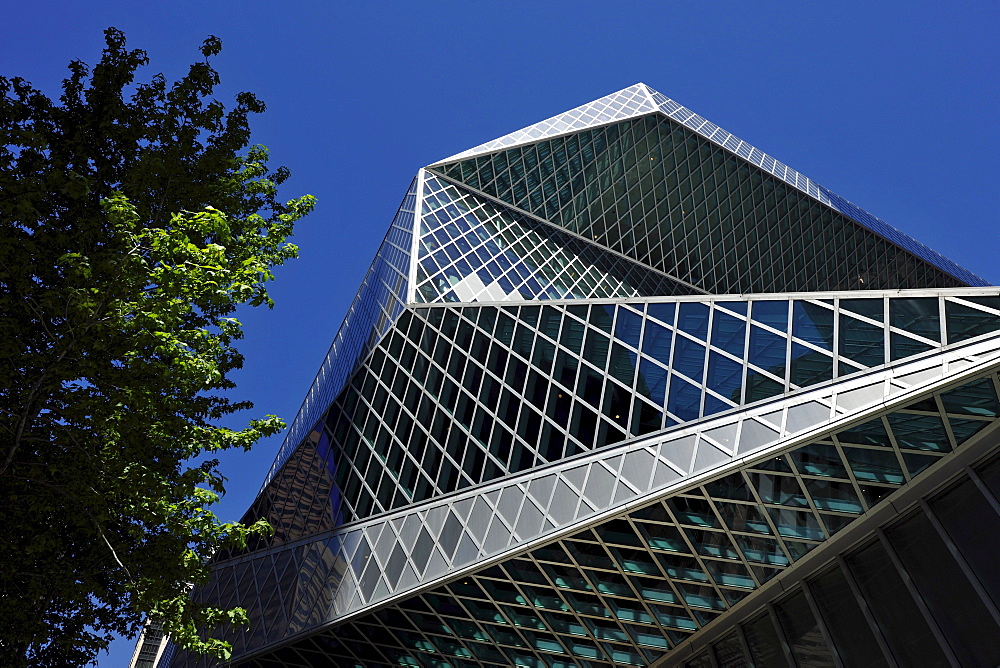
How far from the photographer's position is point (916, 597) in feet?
46.3

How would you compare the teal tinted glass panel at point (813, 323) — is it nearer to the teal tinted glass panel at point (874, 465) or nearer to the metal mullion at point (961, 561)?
the teal tinted glass panel at point (874, 465)

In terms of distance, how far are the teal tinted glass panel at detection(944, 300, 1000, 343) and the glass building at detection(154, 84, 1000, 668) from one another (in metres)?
0.04

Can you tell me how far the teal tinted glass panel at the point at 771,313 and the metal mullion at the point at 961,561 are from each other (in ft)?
15.6

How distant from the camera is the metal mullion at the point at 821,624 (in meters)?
15.2

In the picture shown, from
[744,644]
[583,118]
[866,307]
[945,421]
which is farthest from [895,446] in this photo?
[583,118]

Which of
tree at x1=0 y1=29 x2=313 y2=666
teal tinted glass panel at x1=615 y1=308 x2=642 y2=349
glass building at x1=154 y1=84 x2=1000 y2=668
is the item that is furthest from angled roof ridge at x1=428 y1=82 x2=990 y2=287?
tree at x1=0 y1=29 x2=313 y2=666

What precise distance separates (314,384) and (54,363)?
3180 centimetres

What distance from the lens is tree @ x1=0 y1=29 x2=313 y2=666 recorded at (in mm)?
10812

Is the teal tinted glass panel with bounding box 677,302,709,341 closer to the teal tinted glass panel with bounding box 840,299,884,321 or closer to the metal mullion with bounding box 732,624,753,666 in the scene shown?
the teal tinted glass panel with bounding box 840,299,884,321

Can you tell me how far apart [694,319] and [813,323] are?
3.19 meters

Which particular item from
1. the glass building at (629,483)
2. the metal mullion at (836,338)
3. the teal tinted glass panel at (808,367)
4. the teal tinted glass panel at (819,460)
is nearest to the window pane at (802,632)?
the glass building at (629,483)

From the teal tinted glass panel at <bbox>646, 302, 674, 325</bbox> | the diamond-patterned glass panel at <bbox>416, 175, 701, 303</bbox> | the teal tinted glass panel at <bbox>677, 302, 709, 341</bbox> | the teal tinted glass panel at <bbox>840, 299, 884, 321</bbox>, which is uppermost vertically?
the diamond-patterned glass panel at <bbox>416, 175, 701, 303</bbox>

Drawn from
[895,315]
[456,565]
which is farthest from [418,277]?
[895,315]

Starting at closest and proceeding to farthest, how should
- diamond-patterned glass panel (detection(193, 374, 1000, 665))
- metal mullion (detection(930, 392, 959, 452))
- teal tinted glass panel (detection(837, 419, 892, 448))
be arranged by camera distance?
metal mullion (detection(930, 392, 959, 452)) → teal tinted glass panel (detection(837, 419, 892, 448)) → diamond-patterned glass panel (detection(193, 374, 1000, 665))
